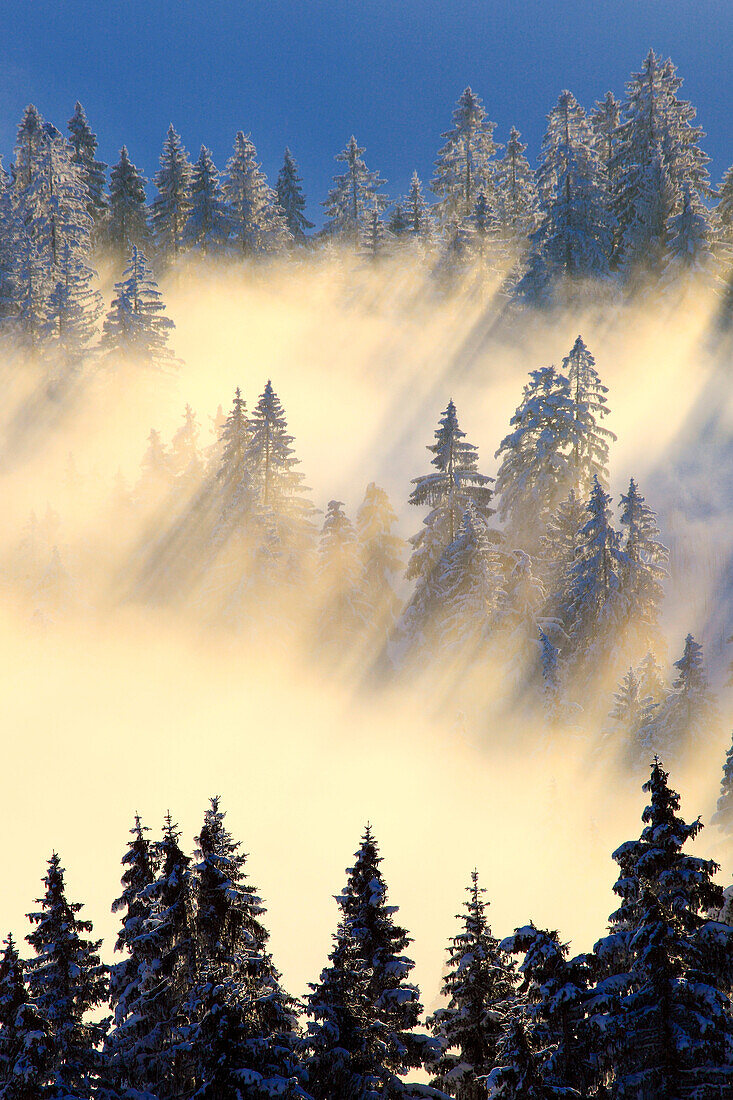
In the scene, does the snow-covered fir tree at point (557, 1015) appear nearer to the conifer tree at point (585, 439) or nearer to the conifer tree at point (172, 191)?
the conifer tree at point (585, 439)

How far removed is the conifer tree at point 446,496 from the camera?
137ft

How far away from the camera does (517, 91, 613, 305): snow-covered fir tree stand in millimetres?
64500

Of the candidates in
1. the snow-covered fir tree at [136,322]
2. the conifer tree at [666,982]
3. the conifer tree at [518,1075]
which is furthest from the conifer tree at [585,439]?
the conifer tree at [518,1075]

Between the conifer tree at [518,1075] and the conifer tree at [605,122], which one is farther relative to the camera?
the conifer tree at [605,122]

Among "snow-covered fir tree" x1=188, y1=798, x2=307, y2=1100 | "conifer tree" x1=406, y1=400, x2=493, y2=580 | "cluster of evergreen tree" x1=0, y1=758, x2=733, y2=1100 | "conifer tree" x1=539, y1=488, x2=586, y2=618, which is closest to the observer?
"cluster of evergreen tree" x1=0, y1=758, x2=733, y2=1100

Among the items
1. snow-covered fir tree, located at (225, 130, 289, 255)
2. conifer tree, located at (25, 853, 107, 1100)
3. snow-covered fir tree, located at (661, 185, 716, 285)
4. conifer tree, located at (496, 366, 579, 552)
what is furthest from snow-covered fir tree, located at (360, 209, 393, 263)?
conifer tree, located at (25, 853, 107, 1100)

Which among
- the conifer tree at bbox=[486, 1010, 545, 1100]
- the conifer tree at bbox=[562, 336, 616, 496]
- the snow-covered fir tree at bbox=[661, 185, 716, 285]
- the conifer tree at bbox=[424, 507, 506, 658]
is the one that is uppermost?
the snow-covered fir tree at bbox=[661, 185, 716, 285]

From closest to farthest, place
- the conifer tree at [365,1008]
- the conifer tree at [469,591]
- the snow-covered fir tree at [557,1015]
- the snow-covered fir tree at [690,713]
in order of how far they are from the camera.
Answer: the snow-covered fir tree at [557,1015] → the conifer tree at [365,1008] → the snow-covered fir tree at [690,713] → the conifer tree at [469,591]

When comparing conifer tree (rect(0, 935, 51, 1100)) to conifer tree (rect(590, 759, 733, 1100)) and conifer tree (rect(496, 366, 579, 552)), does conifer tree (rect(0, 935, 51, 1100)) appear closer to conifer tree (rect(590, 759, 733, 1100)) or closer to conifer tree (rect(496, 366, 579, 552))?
conifer tree (rect(590, 759, 733, 1100))

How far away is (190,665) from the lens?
4816cm

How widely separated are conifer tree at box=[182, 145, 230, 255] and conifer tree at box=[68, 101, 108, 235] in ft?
35.9

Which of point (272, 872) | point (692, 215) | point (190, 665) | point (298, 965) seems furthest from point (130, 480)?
point (692, 215)

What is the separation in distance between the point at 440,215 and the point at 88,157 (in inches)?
1328

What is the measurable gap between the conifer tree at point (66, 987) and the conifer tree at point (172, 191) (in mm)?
71564
